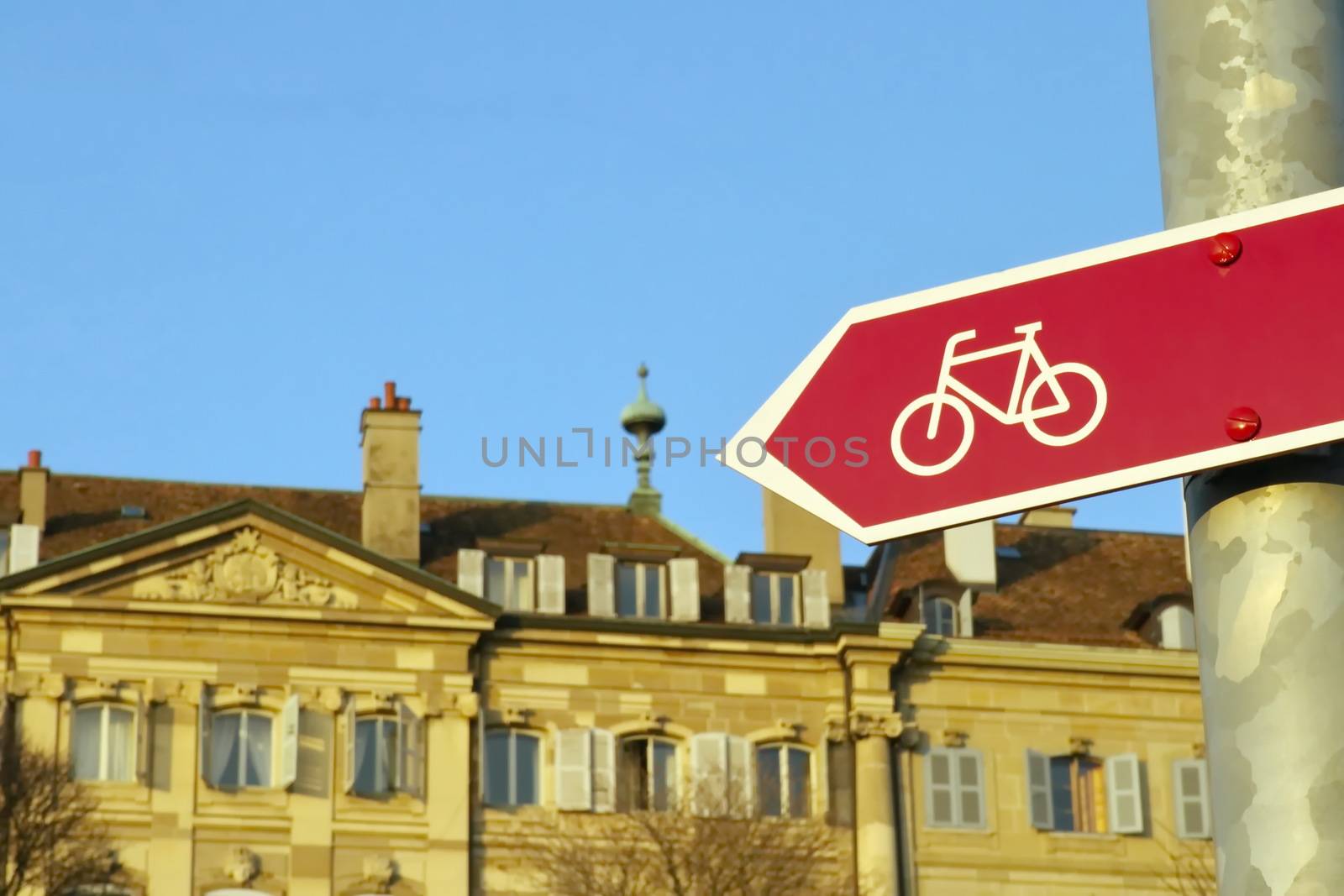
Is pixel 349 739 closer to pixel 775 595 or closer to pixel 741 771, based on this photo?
pixel 741 771

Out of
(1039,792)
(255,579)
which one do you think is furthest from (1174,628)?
(255,579)

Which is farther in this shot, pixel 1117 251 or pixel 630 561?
pixel 630 561

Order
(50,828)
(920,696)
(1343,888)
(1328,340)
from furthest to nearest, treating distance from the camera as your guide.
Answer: (920,696), (50,828), (1328,340), (1343,888)

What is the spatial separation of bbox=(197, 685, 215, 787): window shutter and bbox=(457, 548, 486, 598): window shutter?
471cm

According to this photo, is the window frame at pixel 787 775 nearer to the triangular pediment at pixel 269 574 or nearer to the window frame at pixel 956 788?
the window frame at pixel 956 788

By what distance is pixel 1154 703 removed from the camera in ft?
155

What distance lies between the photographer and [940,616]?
4759 cm

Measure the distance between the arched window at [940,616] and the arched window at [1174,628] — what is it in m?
3.78

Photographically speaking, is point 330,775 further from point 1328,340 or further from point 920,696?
point 1328,340

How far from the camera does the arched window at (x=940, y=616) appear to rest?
4741 centimetres

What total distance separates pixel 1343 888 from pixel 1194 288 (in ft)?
2.88

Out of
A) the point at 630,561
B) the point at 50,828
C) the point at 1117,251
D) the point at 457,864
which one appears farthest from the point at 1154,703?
the point at 1117,251

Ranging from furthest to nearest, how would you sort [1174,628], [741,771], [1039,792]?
[1174,628], [1039,792], [741,771]

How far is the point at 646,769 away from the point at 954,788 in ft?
17.4
